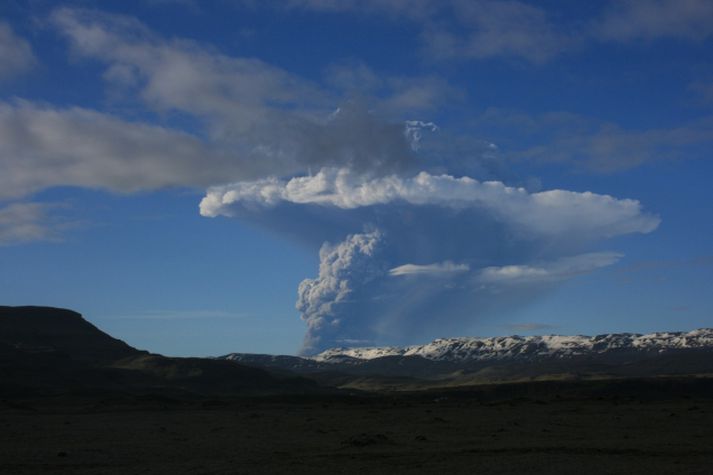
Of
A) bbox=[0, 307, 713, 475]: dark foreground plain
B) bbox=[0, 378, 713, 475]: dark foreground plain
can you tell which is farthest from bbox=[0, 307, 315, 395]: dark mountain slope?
bbox=[0, 378, 713, 475]: dark foreground plain

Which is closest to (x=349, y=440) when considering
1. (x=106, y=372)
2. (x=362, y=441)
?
(x=362, y=441)

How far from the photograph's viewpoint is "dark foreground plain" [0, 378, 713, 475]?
3450 centimetres

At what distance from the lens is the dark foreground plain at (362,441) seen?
34500 mm

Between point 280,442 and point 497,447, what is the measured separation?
14.1 meters

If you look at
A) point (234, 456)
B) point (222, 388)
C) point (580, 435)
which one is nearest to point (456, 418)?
point (580, 435)

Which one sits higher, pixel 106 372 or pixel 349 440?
pixel 106 372

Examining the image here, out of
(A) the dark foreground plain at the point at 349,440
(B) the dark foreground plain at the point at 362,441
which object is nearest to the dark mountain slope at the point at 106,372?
(A) the dark foreground plain at the point at 349,440

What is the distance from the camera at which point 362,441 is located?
4450 centimetres

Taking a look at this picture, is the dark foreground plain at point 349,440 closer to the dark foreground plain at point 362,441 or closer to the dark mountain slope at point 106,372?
the dark foreground plain at point 362,441

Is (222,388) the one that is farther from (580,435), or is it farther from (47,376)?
(580,435)

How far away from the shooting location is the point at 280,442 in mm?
47281

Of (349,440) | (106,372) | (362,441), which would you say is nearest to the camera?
(362,441)

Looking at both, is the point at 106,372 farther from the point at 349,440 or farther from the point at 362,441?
the point at 362,441

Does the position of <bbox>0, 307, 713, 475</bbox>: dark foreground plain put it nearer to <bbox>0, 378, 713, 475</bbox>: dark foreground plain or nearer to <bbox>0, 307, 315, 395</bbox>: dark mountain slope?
<bbox>0, 378, 713, 475</bbox>: dark foreground plain
